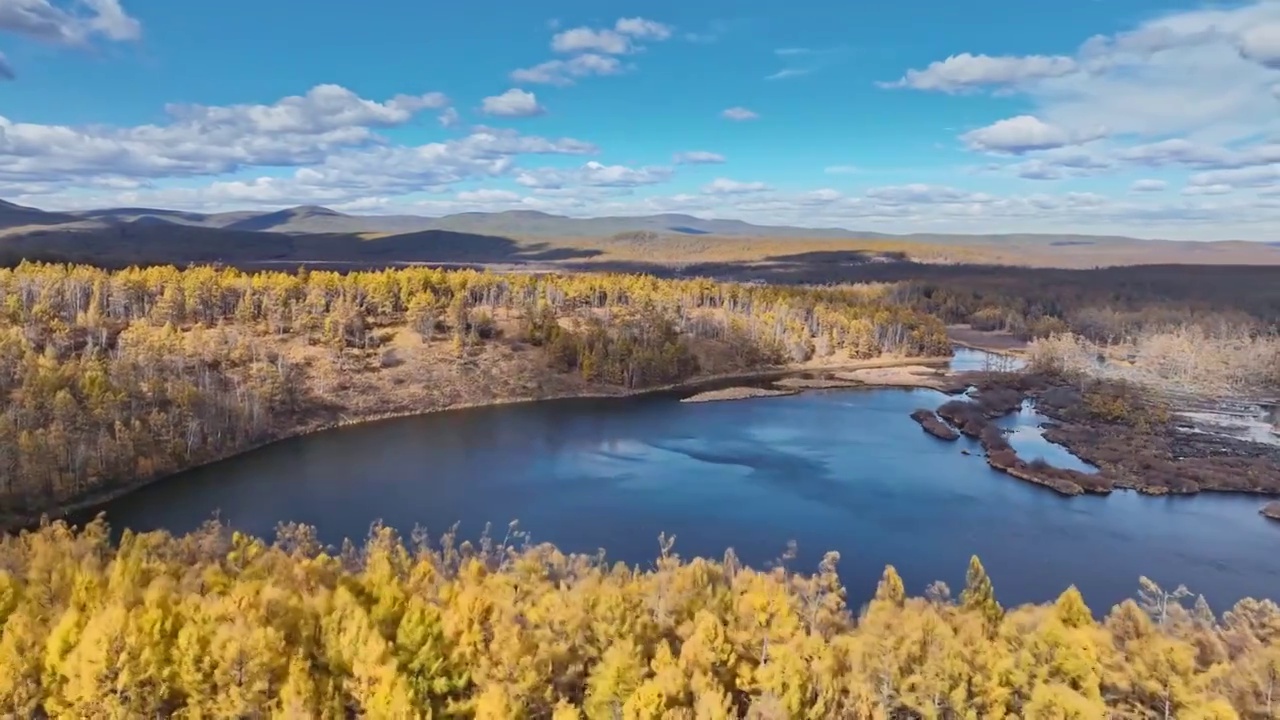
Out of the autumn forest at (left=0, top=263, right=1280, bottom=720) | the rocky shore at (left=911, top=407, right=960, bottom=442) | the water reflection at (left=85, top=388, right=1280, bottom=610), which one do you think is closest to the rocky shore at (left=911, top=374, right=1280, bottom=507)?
the rocky shore at (left=911, top=407, right=960, bottom=442)

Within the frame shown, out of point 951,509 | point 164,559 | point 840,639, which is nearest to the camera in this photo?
point 840,639

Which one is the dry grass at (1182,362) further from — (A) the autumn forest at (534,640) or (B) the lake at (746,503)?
(A) the autumn forest at (534,640)

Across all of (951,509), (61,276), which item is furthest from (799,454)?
(61,276)

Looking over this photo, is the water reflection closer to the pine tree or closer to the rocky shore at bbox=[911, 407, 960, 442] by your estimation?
the rocky shore at bbox=[911, 407, 960, 442]

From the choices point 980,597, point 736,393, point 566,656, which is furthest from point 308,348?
point 980,597

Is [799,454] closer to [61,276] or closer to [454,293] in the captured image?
[454,293]

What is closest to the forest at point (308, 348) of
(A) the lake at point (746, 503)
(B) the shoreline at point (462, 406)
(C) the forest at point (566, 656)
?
(B) the shoreline at point (462, 406)
